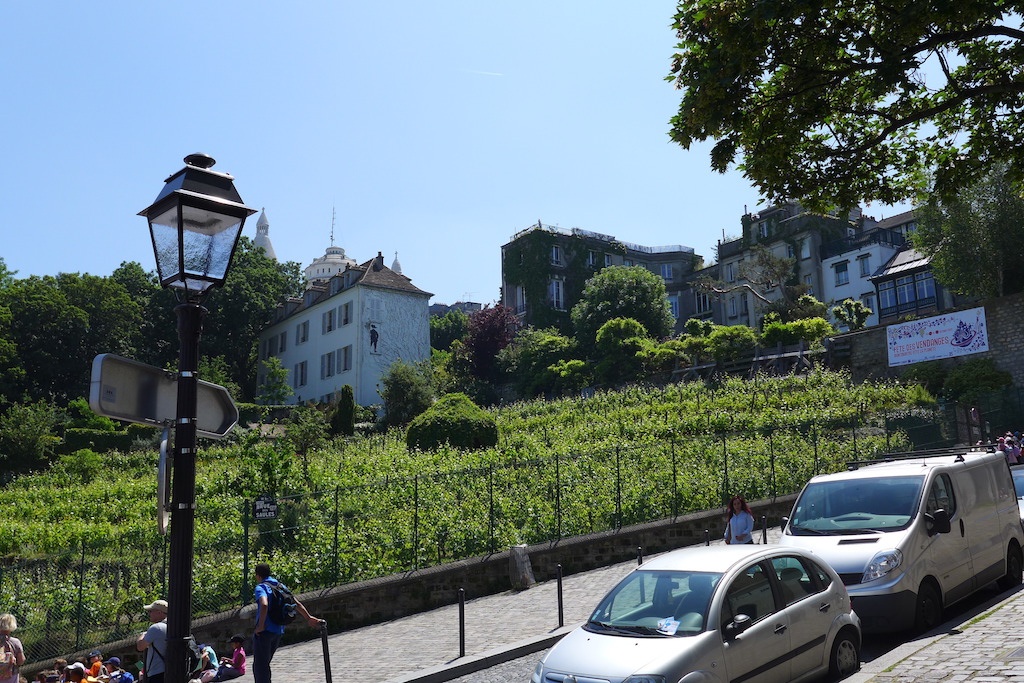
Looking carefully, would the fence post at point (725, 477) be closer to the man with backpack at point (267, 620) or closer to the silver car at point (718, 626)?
the silver car at point (718, 626)

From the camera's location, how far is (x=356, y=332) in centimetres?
5209

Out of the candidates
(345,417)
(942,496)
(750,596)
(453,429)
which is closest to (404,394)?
(345,417)

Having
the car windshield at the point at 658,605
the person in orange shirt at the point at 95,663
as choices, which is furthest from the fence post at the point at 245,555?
the car windshield at the point at 658,605

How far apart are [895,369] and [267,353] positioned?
4680cm

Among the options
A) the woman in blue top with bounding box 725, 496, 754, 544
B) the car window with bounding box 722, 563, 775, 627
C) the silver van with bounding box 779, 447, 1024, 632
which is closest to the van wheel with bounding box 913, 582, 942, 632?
the silver van with bounding box 779, 447, 1024, 632

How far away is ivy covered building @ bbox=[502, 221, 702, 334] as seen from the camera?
6544 cm

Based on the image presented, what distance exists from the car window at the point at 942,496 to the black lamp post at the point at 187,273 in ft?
27.2

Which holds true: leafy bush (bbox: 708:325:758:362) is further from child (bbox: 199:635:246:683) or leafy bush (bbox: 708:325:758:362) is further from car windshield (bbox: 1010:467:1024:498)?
child (bbox: 199:635:246:683)

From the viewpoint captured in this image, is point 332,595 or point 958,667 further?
point 332,595

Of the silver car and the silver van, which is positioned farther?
the silver van

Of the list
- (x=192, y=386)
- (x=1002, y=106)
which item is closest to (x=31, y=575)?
(x=192, y=386)

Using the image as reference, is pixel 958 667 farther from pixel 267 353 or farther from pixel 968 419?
pixel 267 353

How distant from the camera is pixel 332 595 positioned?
1260cm

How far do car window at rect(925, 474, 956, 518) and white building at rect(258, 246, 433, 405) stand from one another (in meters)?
41.0
